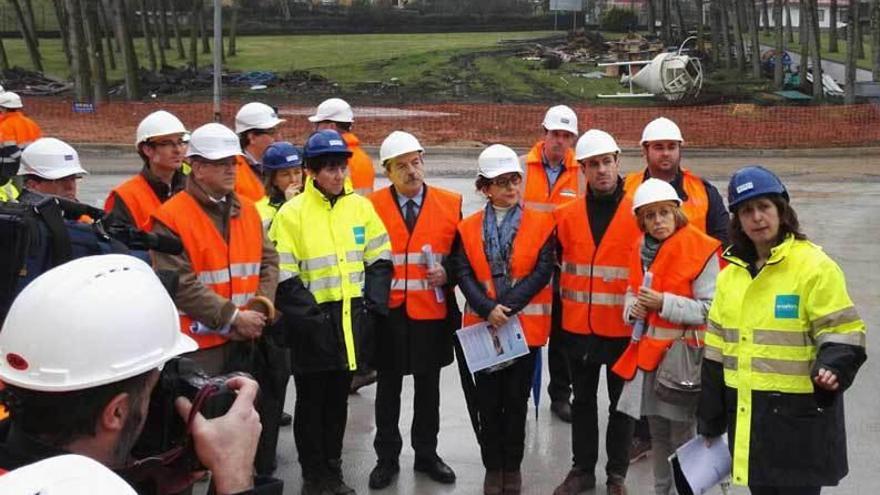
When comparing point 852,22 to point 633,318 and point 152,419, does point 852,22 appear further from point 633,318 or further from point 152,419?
point 152,419

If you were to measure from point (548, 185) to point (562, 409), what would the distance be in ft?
5.35

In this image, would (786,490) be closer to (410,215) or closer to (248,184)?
(410,215)

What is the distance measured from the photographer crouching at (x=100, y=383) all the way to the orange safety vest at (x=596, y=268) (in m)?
4.02

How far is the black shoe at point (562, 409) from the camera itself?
764 centimetres

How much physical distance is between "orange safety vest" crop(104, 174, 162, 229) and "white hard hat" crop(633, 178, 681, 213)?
277 cm

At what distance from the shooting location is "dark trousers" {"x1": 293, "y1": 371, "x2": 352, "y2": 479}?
6332 mm

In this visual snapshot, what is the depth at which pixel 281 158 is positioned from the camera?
6.92m

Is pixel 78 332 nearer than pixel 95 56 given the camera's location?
Yes

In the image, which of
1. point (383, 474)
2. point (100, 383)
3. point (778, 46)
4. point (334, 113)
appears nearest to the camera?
point (100, 383)

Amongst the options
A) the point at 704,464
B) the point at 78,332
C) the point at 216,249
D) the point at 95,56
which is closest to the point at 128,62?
the point at 95,56

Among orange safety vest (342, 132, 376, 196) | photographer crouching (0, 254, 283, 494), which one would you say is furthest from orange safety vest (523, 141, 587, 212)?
photographer crouching (0, 254, 283, 494)

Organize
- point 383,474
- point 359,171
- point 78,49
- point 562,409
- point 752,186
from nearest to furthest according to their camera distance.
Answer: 1. point 752,186
2. point 383,474
3. point 562,409
4. point 359,171
5. point 78,49

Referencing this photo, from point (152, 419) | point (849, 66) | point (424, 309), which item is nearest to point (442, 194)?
point (424, 309)

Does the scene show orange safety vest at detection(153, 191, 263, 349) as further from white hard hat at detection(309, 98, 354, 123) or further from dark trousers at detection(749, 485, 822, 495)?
white hard hat at detection(309, 98, 354, 123)
